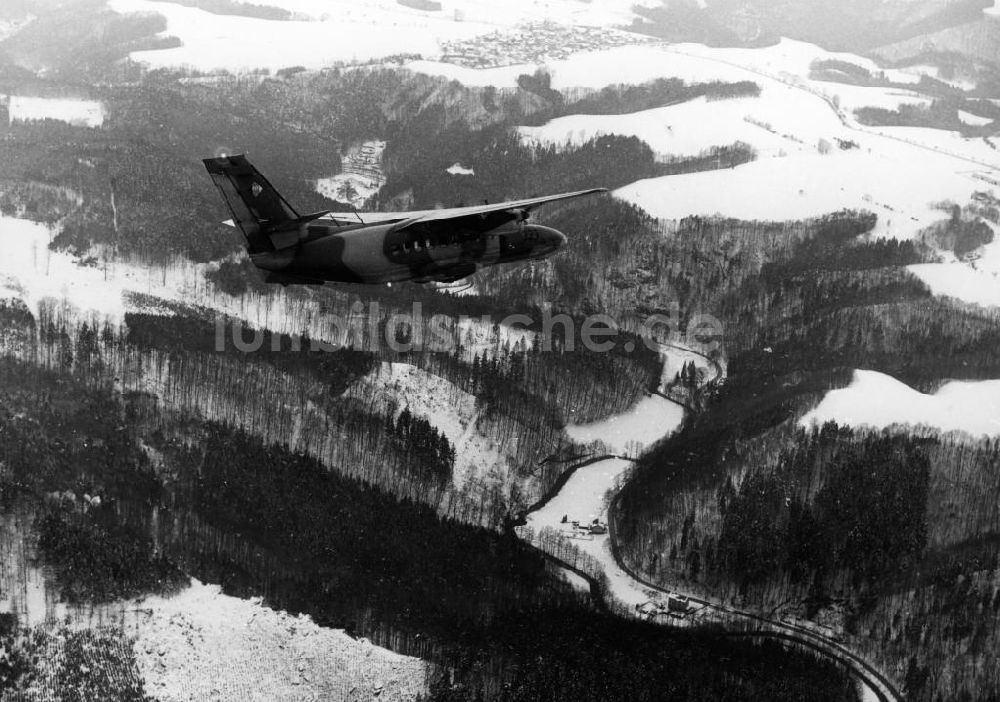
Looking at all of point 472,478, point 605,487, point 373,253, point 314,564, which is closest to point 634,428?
point 605,487

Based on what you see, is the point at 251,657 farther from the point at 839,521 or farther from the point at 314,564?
the point at 839,521

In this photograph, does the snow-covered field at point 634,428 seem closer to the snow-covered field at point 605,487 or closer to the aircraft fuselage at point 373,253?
the snow-covered field at point 605,487

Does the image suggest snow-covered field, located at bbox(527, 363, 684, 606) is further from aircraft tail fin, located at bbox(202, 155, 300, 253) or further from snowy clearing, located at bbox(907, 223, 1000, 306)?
aircraft tail fin, located at bbox(202, 155, 300, 253)

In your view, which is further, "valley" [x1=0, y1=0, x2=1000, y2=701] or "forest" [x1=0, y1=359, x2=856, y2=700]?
"valley" [x1=0, y1=0, x2=1000, y2=701]

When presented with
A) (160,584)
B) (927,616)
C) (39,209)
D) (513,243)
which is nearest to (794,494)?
(927,616)

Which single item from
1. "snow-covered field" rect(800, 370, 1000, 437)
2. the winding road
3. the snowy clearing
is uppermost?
the snowy clearing

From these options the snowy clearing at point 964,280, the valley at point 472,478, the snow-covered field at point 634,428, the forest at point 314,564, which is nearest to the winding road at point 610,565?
the valley at point 472,478

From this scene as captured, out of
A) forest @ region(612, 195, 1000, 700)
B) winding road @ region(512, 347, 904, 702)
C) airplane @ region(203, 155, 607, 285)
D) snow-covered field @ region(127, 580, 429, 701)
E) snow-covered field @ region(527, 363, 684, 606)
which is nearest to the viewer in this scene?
airplane @ region(203, 155, 607, 285)

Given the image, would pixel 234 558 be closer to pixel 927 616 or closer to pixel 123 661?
pixel 123 661

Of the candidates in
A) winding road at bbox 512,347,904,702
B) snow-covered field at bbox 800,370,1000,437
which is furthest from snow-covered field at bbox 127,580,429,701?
snow-covered field at bbox 800,370,1000,437
